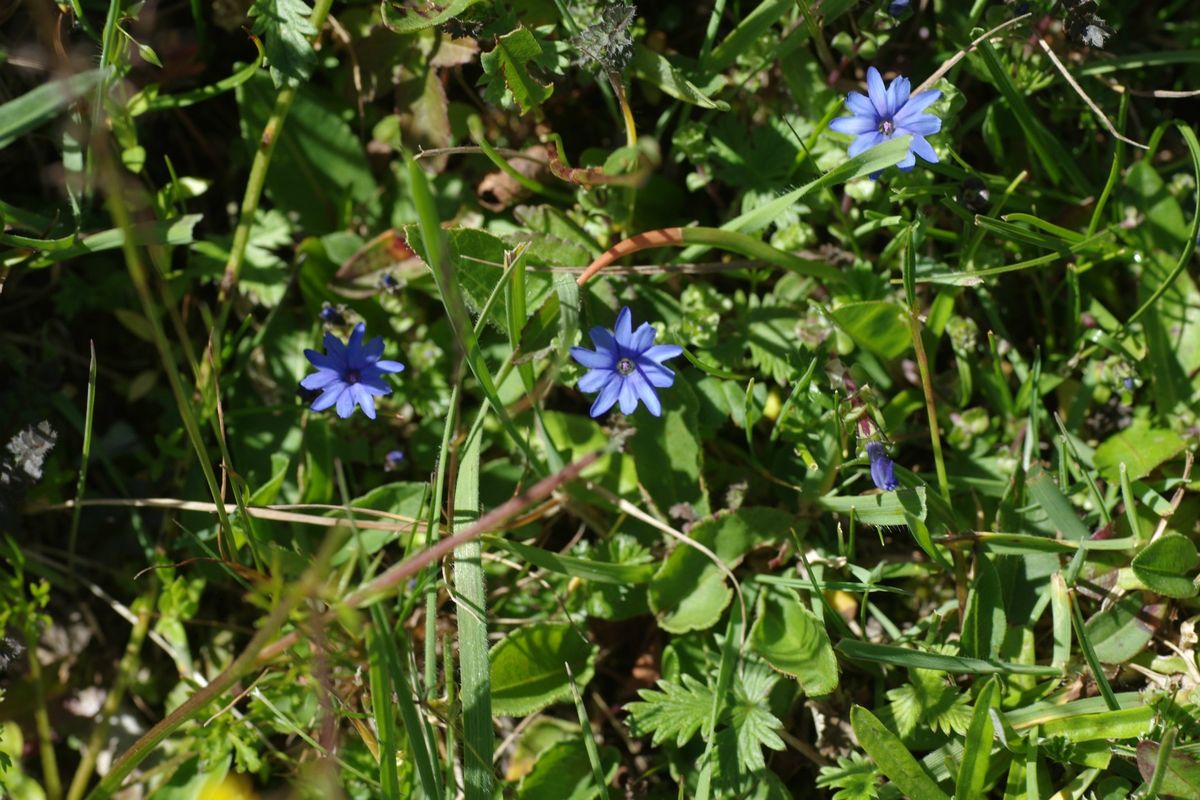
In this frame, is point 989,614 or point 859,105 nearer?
point 859,105

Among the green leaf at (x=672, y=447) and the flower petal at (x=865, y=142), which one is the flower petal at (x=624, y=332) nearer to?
the green leaf at (x=672, y=447)

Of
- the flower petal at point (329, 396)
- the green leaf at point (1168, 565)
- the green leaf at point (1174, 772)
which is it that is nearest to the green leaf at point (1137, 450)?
the green leaf at point (1168, 565)

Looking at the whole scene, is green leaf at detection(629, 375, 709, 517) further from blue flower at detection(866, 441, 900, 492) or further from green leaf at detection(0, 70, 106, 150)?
green leaf at detection(0, 70, 106, 150)

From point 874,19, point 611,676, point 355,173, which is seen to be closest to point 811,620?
point 611,676

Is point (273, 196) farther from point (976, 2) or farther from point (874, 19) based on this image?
point (976, 2)

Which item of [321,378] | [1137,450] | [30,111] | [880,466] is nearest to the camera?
[30,111]

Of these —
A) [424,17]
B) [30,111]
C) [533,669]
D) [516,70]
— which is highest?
[424,17]

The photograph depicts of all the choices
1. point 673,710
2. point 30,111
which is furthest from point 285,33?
point 673,710

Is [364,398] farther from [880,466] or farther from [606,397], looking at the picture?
[880,466]
